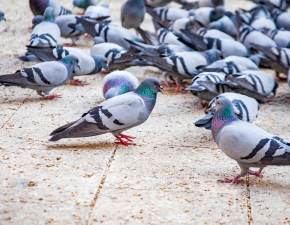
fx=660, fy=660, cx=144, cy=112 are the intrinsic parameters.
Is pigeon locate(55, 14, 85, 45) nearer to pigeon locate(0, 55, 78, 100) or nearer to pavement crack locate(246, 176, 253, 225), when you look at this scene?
pigeon locate(0, 55, 78, 100)

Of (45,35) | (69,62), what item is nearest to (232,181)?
(69,62)

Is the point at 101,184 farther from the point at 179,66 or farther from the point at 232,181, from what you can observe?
the point at 179,66

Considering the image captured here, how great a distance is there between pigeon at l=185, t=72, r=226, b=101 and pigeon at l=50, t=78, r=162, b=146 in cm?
85

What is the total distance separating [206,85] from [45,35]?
246 cm

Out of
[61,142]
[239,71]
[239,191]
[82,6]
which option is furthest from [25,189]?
[82,6]

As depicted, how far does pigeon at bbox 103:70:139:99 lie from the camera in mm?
6059

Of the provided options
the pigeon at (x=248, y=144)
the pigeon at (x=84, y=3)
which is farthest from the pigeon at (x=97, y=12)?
the pigeon at (x=248, y=144)

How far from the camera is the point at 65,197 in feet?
14.3

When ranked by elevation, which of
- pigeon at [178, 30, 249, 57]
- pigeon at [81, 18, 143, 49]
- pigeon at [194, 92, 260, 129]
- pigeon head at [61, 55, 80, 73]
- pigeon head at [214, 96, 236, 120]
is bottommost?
pigeon at [81, 18, 143, 49]

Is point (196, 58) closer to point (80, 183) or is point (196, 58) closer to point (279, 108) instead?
point (279, 108)

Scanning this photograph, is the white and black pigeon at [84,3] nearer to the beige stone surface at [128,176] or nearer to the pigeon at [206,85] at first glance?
the beige stone surface at [128,176]

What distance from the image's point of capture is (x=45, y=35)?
781 cm

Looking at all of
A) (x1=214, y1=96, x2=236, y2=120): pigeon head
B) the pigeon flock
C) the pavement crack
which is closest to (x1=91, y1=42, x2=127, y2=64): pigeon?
the pigeon flock

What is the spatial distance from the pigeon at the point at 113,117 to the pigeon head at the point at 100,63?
6.65 ft
